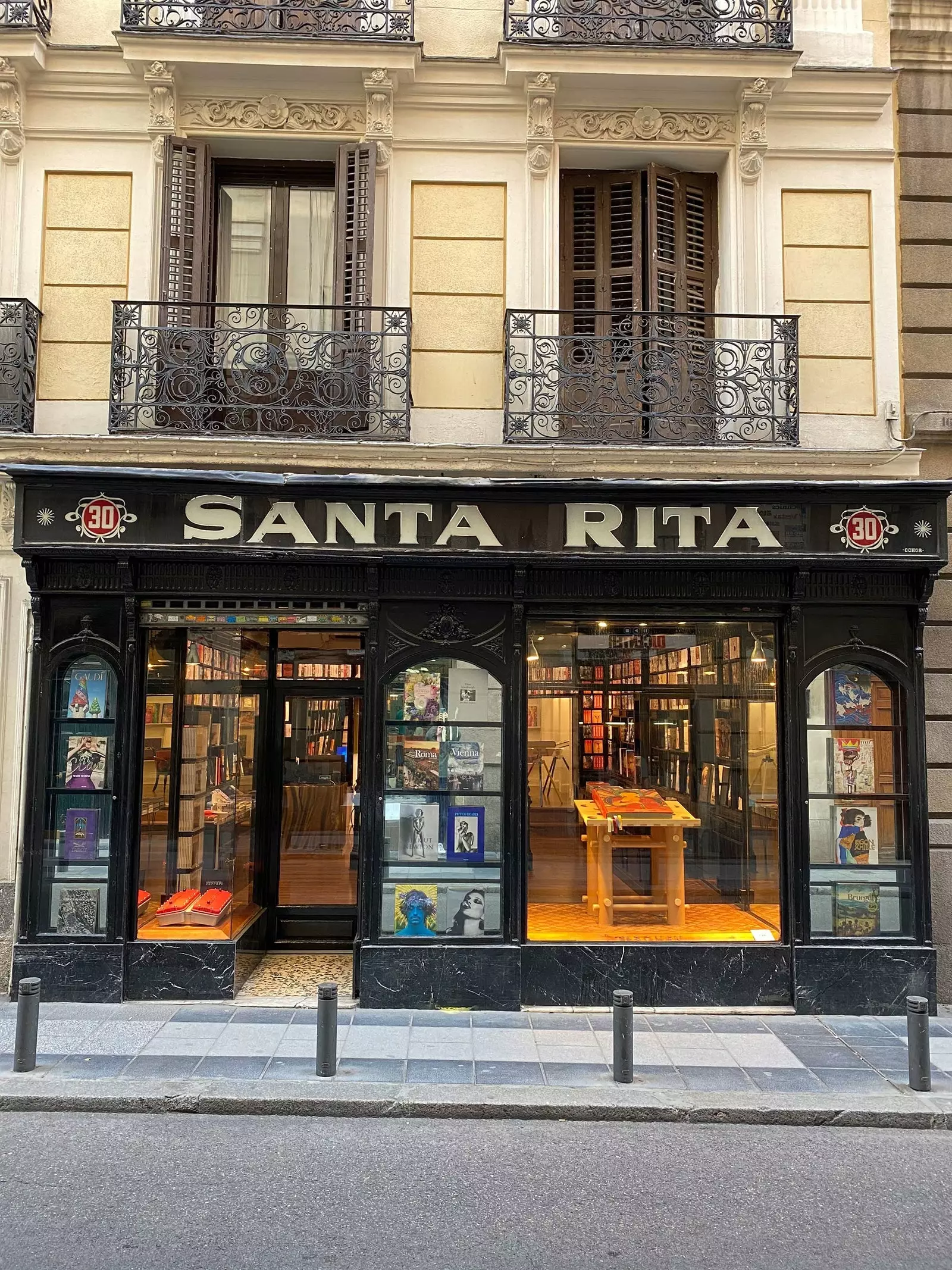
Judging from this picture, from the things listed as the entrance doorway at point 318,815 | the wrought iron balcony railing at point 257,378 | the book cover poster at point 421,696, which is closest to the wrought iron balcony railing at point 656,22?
the wrought iron balcony railing at point 257,378

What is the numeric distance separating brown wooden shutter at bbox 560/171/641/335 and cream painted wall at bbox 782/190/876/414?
1509mm

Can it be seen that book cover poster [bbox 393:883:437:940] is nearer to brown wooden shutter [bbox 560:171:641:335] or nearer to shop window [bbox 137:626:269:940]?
shop window [bbox 137:626:269:940]

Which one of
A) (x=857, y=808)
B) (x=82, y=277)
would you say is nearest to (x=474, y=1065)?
(x=857, y=808)

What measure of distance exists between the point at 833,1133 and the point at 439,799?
418cm

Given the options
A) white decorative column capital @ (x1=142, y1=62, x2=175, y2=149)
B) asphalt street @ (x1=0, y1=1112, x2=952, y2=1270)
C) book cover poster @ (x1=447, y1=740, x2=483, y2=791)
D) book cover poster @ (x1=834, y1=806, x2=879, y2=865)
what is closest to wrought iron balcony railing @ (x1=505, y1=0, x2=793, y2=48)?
white decorative column capital @ (x1=142, y1=62, x2=175, y2=149)

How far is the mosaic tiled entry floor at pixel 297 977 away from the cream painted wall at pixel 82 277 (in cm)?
590

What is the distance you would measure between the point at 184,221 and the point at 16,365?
7.09 ft

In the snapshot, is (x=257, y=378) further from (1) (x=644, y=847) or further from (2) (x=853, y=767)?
(2) (x=853, y=767)

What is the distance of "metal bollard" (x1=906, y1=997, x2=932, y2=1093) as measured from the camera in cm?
664

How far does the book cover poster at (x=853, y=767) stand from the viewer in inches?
356

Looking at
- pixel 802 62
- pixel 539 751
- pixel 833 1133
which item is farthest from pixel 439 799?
pixel 802 62

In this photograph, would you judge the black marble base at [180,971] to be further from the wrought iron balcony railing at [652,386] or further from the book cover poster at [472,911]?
the wrought iron balcony railing at [652,386]

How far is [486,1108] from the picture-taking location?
646 centimetres

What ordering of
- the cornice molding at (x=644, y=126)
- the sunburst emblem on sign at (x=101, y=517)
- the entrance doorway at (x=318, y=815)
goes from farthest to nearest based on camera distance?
the entrance doorway at (x=318, y=815) → the cornice molding at (x=644, y=126) → the sunburst emblem on sign at (x=101, y=517)
